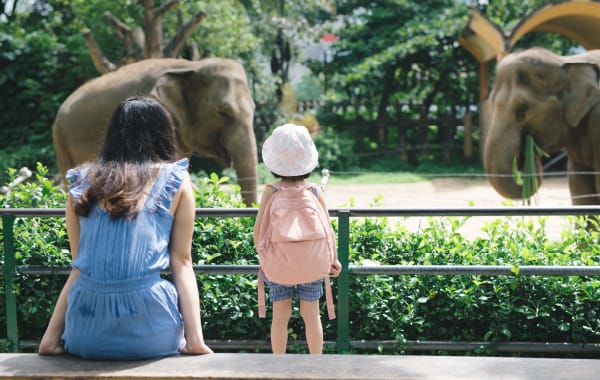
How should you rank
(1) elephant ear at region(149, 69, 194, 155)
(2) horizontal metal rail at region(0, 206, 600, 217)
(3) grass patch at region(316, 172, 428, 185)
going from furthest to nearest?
1. (3) grass patch at region(316, 172, 428, 185)
2. (1) elephant ear at region(149, 69, 194, 155)
3. (2) horizontal metal rail at region(0, 206, 600, 217)

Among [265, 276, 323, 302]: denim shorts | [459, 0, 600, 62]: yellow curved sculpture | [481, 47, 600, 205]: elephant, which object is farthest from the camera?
[459, 0, 600, 62]: yellow curved sculpture

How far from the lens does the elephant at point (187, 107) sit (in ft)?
29.5

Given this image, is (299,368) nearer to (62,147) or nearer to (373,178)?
(62,147)

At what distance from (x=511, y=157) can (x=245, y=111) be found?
123 inches

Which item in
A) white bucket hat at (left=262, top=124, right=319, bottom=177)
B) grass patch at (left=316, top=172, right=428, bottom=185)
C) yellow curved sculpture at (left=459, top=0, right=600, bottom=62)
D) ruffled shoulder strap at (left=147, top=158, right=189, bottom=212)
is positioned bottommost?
ruffled shoulder strap at (left=147, top=158, right=189, bottom=212)

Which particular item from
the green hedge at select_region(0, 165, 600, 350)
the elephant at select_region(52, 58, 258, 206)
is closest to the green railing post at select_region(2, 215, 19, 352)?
the green hedge at select_region(0, 165, 600, 350)

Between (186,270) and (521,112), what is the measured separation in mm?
6827

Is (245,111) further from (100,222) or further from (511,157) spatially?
(100,222)

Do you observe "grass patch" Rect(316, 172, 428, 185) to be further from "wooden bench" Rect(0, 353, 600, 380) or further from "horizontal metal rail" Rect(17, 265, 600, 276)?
"wooden bench" Rect(0, 353, 600, 380)

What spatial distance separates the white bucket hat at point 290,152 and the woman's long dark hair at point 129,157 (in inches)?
31.5

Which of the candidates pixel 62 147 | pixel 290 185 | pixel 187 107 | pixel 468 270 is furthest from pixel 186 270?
pixel 62 147

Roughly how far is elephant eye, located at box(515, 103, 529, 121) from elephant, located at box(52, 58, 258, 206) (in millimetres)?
3058

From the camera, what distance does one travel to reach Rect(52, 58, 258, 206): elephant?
354 inches

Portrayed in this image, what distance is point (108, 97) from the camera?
9562 millimetres
